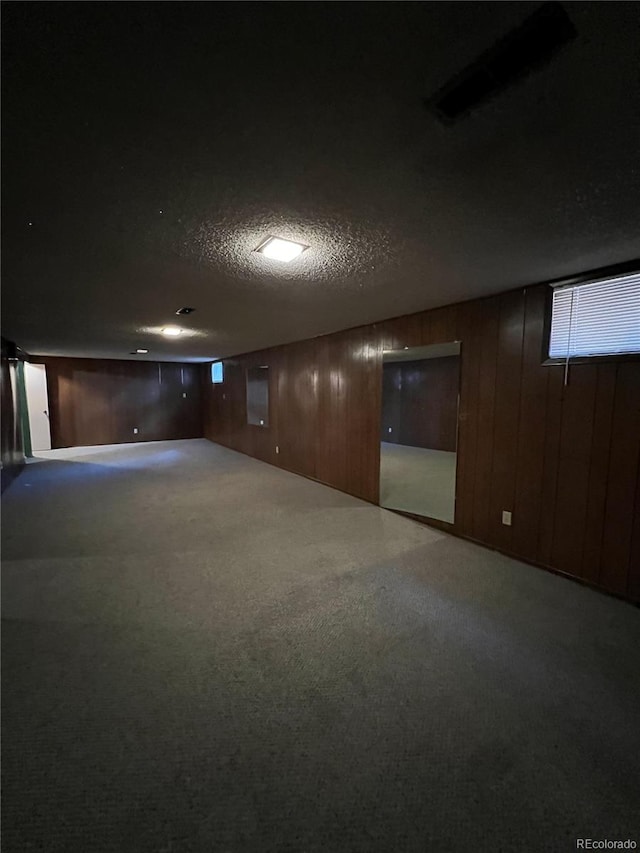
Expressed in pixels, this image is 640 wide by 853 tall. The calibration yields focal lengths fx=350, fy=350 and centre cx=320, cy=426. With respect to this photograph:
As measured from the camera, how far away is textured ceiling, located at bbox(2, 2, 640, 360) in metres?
0.77

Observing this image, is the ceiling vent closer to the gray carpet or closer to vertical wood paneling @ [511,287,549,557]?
vertical wood paneling @ [511,287,549,557]

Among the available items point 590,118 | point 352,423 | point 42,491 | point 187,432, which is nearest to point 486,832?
point 590,118

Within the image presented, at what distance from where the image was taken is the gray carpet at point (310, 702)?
104 cm

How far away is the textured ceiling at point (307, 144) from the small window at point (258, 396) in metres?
4.13

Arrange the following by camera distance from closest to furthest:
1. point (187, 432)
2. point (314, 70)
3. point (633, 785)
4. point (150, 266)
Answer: point (314, 70) → point (633, 785) → point (150, 266) → point (187, 432)

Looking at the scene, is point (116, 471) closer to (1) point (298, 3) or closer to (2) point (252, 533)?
(2) point (252, 533)

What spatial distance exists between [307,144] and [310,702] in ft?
6.74

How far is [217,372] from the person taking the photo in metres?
8.25

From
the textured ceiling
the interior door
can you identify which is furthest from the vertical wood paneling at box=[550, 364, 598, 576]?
the interior door

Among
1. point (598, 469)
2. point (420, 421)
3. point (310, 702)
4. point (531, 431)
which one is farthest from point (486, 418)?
point (420, 421)

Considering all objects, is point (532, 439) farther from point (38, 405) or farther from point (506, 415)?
point (38, 405)

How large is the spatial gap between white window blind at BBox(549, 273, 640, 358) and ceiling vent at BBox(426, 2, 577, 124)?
186 centimetres

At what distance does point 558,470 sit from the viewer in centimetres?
248

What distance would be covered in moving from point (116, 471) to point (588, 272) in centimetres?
631
